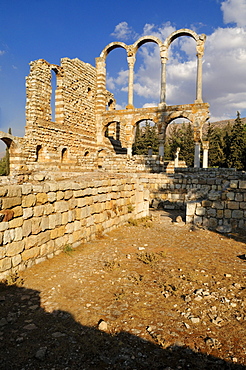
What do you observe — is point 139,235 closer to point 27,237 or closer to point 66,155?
point 27,237

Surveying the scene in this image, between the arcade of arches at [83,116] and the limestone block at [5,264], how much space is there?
1062 centimetres

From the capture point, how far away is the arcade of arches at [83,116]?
1631 centimetres

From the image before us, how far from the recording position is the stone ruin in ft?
14.5

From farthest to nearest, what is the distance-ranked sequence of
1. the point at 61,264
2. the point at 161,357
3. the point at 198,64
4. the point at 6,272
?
1. the point at 198,64
2. the point at 61,264
3. the point at 6,272
4. the point at 161,357

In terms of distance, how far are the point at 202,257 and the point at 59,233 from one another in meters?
2.87

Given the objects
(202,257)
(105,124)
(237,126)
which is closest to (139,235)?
(202,257)

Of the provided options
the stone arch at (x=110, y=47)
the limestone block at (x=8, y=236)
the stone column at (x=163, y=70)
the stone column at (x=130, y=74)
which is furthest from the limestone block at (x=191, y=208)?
the stone arch at (x=110, y=47)

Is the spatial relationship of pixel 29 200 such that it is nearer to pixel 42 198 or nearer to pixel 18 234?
pixel 42 198

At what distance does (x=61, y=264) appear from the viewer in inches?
180

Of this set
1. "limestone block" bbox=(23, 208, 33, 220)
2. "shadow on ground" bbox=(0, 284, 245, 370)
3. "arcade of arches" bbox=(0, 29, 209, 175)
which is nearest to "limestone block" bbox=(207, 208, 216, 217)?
"limestone block" bbox=(23, 208, 33, 220)

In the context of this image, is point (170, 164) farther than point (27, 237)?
Yes

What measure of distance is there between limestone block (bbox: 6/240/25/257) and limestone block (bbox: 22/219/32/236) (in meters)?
0.16

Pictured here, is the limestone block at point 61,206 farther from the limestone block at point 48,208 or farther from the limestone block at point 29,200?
the limestone block at point 29,200

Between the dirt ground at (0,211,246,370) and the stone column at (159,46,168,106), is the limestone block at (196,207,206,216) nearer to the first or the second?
the dirt ground at (0,211,246,370)
